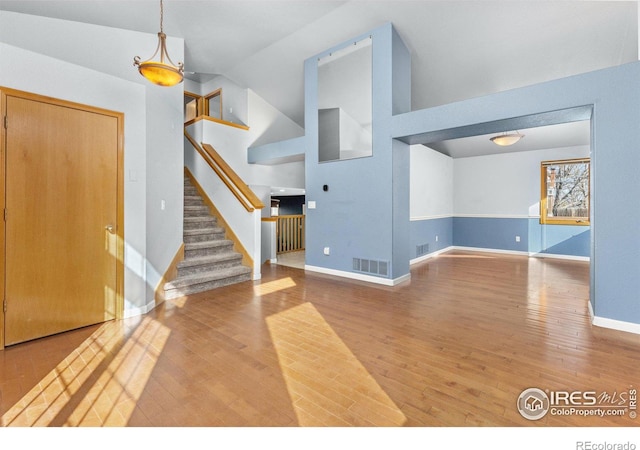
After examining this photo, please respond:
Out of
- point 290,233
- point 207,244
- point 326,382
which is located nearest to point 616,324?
point 326,382

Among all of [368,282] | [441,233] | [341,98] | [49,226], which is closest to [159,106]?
[49,226]

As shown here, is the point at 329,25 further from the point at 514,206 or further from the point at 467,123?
the point at 514,206

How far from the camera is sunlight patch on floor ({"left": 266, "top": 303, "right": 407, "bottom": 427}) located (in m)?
1.65

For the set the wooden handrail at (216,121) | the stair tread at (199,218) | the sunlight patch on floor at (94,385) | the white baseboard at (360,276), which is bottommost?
the sunlight patch on floor at (94,385)

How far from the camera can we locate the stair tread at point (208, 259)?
428 cm

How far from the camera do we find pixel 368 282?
4.71 metres

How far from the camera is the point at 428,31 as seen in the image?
176 inches

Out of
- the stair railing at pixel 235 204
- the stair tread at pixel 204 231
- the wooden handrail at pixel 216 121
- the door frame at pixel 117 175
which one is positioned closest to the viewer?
the door frame at pixel 117 175

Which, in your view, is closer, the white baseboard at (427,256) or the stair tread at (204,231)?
the stair tread at (204,231)

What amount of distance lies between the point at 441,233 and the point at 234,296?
590 cm

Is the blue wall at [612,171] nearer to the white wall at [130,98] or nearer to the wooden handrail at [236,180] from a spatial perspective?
the wooden handrail at [236,180]

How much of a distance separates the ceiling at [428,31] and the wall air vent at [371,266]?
3.42 m

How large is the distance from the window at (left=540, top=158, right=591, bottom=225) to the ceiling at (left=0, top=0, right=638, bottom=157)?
3.13 meters

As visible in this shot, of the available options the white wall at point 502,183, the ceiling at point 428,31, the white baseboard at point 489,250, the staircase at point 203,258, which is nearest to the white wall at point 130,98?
the ceiling at point 428,31
